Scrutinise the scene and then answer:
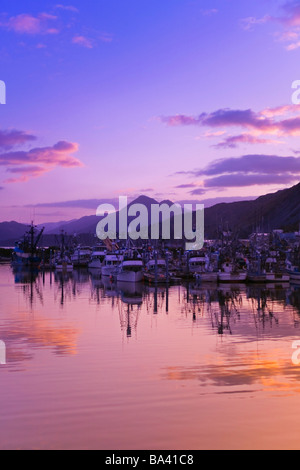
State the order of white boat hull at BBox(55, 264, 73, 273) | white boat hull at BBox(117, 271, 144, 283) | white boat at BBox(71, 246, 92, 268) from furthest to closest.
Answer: white boat at BBox(71, 246, 92, 268), white boat hull at BBox(55, 264, 73, 273), white boat hull at BBox(117, 271, 144, 283)

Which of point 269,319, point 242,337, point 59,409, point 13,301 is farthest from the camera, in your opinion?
point 13,301

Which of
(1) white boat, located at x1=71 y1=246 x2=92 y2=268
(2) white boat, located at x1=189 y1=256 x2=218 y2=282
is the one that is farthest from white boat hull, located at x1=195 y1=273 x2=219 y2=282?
(1) white boat, located at x1=71 y1=246 x2=92 y2=268

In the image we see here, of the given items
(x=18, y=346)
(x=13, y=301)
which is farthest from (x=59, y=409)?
(x=13, y=301)

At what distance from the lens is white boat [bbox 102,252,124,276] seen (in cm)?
10756

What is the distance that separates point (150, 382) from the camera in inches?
884

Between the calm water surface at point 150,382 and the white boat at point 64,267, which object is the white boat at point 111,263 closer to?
the white boat at point 64,267

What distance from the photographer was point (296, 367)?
2489 cm

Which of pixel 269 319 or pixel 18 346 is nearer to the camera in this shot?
pixel 18 346

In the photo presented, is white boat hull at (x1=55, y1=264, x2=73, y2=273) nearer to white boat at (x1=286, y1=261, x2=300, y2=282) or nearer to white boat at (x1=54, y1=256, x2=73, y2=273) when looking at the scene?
white boat at (x1=54, y1=256, x2=73, y2=273)

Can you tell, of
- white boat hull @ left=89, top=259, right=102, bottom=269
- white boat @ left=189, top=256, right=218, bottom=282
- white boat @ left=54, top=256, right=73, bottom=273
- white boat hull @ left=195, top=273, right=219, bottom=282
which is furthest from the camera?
white boat @ left=54, top=256, right=73, bottom=273

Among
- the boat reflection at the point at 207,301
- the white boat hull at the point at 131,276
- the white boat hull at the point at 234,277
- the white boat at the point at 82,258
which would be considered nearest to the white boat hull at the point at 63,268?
the white boat at the point at 82,258

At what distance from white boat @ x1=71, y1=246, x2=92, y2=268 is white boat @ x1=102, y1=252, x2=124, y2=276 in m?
44.4
